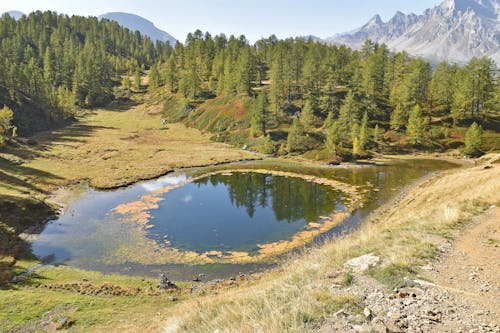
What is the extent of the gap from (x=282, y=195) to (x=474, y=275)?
45898 mm

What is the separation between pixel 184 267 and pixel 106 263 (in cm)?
882

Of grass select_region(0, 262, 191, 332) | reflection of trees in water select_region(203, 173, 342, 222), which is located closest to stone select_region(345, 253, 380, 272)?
grass select_region(0, 262, 191, 332)

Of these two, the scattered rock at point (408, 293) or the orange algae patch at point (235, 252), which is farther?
the orange algae patch at point (235, 252)

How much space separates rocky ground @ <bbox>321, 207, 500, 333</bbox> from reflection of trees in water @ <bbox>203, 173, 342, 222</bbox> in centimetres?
3282

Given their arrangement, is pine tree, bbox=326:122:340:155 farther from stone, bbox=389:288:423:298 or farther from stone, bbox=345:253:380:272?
stone, bbox=389:288:423:298

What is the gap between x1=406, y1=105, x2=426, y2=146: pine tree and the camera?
286 ft

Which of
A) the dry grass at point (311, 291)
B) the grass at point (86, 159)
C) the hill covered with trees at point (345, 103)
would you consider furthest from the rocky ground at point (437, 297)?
the hill covered with trees at point (345, 103)

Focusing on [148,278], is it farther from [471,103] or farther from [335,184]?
[471,103]

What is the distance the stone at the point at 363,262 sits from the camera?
1361 cm

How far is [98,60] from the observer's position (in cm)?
17425

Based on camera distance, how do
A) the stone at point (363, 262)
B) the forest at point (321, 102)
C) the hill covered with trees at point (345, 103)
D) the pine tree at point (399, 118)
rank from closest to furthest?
the stone at point (363, 262) → the forest at point (321, 102) → the hill covered with trees at point (345, 103) → the pine tree at point (399, 118)

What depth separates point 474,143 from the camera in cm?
7938

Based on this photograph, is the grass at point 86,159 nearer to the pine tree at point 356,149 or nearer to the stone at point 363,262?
the pine tree at point 356,149

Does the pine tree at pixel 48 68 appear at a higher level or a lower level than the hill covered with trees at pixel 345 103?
higher
